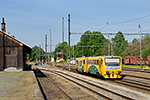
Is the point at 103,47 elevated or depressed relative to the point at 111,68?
elevated

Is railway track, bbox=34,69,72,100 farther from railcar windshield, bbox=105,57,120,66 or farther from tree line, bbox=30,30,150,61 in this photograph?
tree line, bbox=30,30,150,61

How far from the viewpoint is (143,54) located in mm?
59125

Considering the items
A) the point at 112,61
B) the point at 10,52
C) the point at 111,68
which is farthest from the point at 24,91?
the point at 10,52

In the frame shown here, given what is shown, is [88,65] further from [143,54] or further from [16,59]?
[143,54]

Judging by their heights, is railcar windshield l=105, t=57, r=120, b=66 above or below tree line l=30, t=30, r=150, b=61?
below

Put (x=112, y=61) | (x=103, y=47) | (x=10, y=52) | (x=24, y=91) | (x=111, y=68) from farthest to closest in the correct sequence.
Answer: (x=103, y=47) < (x=10, y=52) < (x=112, y=61) < (x=111, y=68) < (x=24, y=91)

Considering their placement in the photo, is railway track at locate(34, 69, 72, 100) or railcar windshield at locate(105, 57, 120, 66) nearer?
railway track at locate(34, 69, 72, 100)

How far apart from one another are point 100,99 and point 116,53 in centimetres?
8365

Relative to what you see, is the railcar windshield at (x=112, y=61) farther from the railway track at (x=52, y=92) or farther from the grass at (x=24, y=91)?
the grass at (x=24, y=91)

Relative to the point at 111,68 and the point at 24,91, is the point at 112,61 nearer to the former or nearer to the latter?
the point at 111,68

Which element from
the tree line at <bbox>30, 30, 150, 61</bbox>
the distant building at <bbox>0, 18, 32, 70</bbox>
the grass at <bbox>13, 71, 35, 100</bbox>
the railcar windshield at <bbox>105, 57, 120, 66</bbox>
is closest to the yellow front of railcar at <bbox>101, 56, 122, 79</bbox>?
the railcar windshield at <bbox>105, 57, 120, 66</bbox>

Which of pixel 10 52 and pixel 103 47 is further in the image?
pixel 103 47

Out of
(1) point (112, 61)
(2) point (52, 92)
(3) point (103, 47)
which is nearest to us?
(2) point (52, 92)

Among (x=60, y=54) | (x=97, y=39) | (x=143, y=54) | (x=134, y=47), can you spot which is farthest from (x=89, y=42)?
(x=60, y=54)
